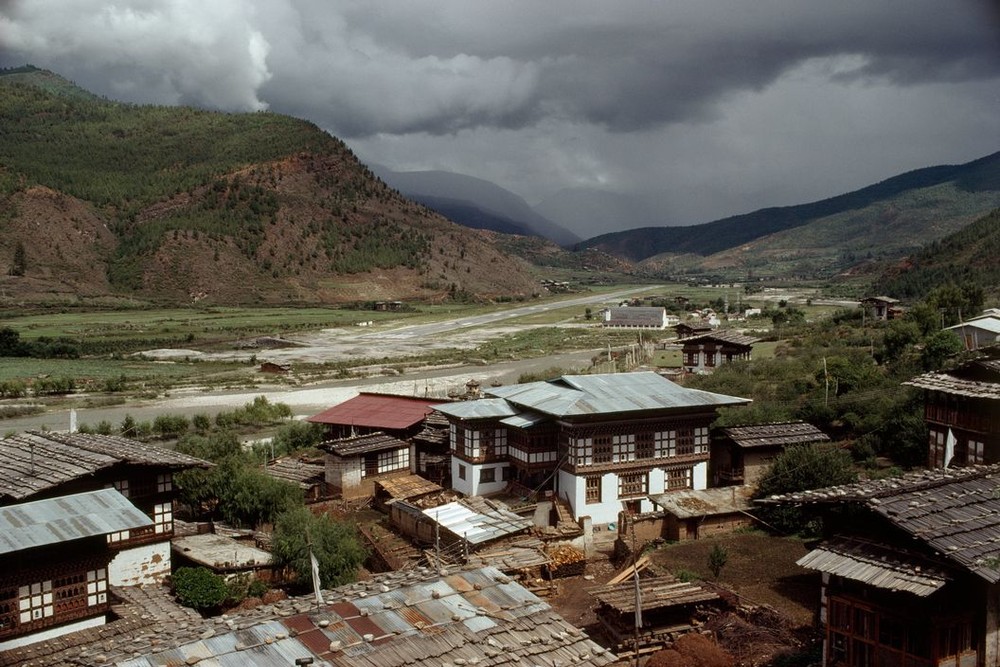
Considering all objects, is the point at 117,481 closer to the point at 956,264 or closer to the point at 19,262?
the point at 956,264

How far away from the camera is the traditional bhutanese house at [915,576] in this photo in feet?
35.7

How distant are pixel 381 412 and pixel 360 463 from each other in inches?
258

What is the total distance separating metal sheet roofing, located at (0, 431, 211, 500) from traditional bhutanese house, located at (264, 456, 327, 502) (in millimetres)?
7473

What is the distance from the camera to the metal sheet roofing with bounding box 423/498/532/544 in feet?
69.7

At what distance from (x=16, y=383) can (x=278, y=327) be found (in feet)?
137

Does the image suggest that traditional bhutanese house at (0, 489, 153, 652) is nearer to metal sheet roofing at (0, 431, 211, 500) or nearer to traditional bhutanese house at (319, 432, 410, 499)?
metal sheet roofing at (0, 431, 211, 500)

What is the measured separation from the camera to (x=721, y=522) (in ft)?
76.6

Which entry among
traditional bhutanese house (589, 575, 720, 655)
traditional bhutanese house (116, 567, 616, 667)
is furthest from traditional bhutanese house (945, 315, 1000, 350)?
traditional bhutanese house (116, 567, 616, 667)

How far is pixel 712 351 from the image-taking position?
1998 inches

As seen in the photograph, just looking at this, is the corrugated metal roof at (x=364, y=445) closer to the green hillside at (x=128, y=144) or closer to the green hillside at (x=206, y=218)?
the green hillside at (x=206, y=218)

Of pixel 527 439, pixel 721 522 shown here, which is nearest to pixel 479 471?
pixel 527 439

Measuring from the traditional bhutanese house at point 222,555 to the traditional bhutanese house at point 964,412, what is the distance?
58.3 feet

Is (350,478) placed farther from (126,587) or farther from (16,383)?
(16,383)

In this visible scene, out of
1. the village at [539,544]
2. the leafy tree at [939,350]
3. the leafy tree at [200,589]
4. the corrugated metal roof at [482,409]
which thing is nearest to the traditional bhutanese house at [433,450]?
the village at [539,544]
